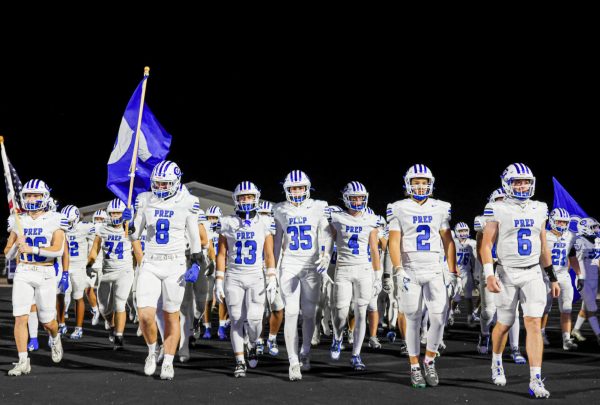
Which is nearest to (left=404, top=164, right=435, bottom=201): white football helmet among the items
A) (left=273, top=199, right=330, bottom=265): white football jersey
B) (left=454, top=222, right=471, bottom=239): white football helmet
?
(left=273, top=199, right=330, bottom=265): white football jersey

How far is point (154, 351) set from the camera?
23.2ft

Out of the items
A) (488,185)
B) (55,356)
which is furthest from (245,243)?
(488,185)

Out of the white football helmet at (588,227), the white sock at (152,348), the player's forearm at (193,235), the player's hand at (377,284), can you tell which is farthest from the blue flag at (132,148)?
the white football helmet at (588,227)

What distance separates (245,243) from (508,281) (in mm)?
2843

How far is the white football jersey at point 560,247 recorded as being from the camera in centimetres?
933

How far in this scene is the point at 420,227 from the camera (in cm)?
671

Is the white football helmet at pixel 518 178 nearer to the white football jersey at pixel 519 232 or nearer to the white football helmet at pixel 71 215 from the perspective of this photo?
the white football jersey at pixel 519 232

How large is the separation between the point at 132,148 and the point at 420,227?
13.2ft

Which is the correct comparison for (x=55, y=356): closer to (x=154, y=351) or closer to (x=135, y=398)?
(x=154, y=351)

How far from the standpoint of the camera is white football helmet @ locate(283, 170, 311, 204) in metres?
7.31

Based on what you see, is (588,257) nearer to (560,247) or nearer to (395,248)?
(560,247)

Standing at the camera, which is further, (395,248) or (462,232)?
(462,232)

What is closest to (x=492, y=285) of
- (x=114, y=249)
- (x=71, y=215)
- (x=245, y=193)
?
(x=245, y=193)

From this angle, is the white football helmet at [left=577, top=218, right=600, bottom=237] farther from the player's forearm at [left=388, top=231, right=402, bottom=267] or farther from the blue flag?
the blue flag
